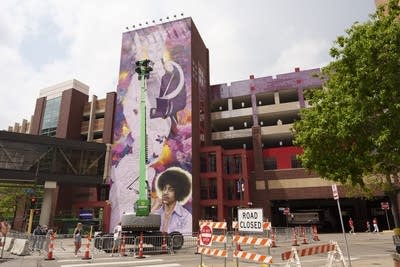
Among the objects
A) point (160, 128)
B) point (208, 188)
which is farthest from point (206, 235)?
point (160, 128)

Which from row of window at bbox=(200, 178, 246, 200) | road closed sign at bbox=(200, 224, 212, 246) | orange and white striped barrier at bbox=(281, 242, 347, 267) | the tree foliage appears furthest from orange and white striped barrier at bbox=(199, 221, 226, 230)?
the tree foliage

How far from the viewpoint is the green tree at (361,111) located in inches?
481

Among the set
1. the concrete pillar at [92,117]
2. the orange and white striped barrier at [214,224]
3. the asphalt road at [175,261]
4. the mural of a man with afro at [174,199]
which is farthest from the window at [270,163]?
the orange and white striped barrier at [214,224]

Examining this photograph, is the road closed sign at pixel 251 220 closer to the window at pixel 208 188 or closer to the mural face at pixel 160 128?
the mural face at pixel 160 128

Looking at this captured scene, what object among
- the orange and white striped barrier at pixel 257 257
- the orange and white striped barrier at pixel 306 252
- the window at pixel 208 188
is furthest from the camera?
the window at pixel 208 188

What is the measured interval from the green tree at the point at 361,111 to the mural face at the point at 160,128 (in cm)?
3176

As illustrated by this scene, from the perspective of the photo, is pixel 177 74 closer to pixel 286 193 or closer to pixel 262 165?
pixel 262 165

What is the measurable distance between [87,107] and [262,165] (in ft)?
120

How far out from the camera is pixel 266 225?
13086mm

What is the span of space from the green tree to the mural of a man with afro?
31007mm

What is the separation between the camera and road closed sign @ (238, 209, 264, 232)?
11.5m

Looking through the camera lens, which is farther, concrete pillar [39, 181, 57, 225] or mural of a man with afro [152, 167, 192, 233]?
concrete pillar [39, 181, 57, 225]

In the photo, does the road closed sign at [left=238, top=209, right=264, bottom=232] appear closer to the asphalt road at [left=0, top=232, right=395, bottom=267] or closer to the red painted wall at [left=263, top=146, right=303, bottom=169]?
the asphalt road at [left=0, top=232, right=395, bottom=267]

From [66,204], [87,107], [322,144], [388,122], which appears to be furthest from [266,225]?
[87,107]
